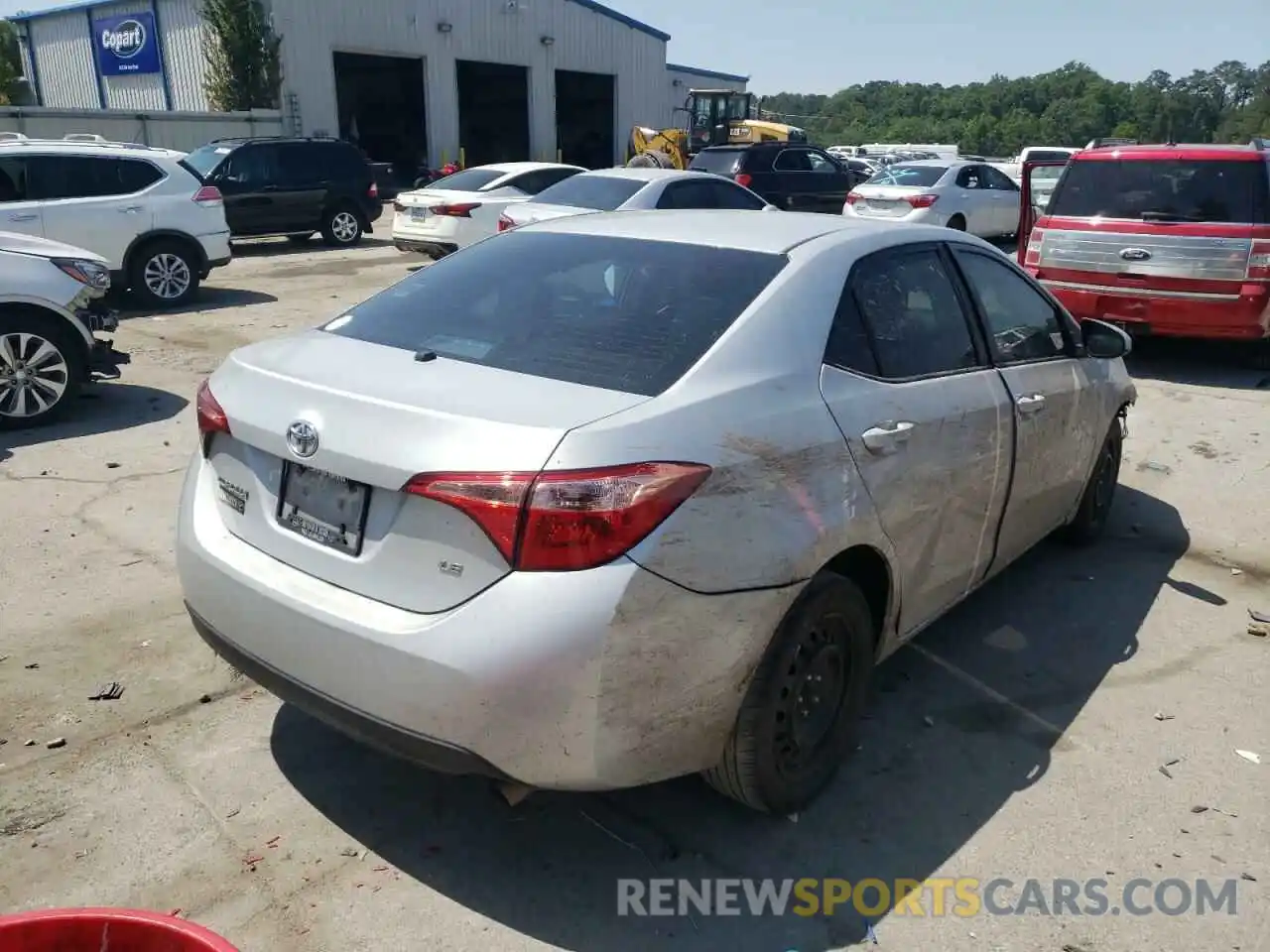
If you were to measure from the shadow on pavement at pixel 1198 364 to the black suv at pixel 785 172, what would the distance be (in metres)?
7.42

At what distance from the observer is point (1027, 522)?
425 cm

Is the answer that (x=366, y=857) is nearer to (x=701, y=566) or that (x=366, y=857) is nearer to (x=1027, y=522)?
(x=701, y=566)

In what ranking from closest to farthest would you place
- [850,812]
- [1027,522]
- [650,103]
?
1. [850,812]
2. [1027,522]
3. [650,103]

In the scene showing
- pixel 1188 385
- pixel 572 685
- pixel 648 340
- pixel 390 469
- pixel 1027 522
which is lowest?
pixel 1188 385

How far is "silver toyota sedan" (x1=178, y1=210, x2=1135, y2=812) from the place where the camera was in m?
2.37

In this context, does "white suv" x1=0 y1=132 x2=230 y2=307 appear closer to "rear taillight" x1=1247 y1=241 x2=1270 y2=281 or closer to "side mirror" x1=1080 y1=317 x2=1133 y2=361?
"side mirror" x1=1080 y1=317 x2=1133 y2=361

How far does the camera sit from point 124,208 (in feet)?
36.2

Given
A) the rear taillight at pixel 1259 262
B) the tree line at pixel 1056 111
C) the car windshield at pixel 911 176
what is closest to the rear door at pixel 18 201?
the rear taillight at pixel 1259 262

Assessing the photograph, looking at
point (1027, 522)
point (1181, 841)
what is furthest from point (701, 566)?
point (1027, 522)

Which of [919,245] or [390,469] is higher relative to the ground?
[919,245]

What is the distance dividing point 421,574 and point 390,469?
262 millimetres

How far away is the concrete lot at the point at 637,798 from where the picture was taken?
2.68m

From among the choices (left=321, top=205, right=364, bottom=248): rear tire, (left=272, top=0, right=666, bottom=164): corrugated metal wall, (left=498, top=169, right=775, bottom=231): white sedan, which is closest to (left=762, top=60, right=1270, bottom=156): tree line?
(left=272, top=0, right=666, bottom=164): corrugated metal wall

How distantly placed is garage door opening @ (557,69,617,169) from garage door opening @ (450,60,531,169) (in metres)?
2.10
